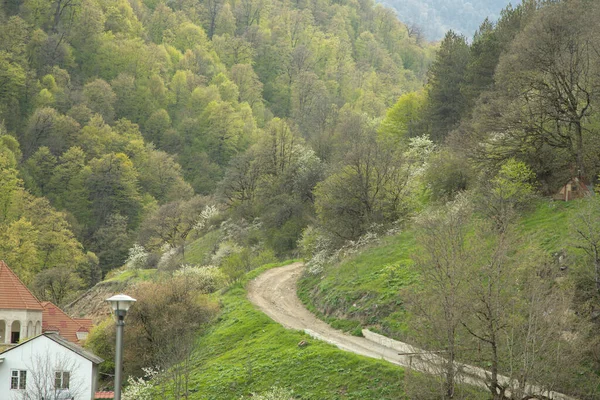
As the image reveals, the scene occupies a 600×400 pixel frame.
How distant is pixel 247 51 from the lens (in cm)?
14088

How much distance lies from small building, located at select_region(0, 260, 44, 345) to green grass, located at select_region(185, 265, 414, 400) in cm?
1391

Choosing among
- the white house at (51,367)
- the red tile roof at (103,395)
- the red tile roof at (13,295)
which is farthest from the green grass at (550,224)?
the red tile roof at (13,295)

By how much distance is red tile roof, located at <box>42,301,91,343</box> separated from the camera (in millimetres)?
46031

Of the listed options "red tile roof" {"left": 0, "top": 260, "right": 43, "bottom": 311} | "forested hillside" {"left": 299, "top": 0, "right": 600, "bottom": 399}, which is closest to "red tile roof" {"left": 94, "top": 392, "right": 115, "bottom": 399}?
"red tile roof" {"left": 0, "top": 260, "right": 43, "bottom": 311}

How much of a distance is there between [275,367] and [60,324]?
23610mm

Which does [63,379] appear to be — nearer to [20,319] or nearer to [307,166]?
[20,319]

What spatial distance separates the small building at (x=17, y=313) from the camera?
145ft

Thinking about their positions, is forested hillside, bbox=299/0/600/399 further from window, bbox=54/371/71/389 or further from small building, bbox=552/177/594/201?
window, bbox=54/371/71/389

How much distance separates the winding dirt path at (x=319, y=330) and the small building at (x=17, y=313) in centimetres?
1317

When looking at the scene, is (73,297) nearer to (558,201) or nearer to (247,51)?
(558,201)

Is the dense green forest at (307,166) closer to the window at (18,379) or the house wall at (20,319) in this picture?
the window at (18,379)

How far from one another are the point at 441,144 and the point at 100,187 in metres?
57.4

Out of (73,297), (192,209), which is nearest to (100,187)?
(192,209)

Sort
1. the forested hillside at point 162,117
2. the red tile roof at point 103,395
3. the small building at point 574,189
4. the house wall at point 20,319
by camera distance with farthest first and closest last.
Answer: the forested hillside at point 162,117 < the house wall at point 20,319 < the red tile roof at point 103,395 < the small building at point 574,189
